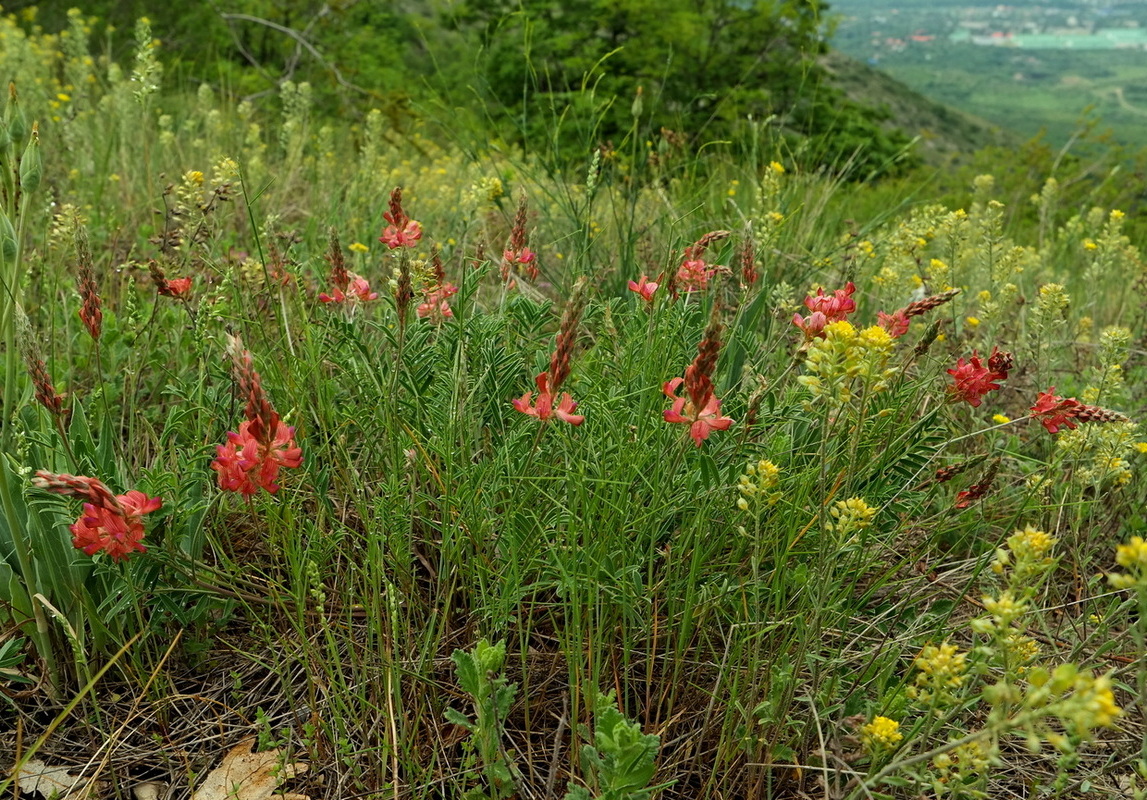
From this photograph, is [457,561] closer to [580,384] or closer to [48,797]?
[580,384]

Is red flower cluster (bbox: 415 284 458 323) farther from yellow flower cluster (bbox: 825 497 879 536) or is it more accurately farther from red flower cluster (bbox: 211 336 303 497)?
yellow flower cluster (bbox: 825 497 879 536)

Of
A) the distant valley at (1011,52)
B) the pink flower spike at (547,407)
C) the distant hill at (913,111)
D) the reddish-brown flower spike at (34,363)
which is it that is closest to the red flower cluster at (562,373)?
the pink flower spike at (547,407)

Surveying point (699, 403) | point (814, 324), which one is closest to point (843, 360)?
point (699, 403)

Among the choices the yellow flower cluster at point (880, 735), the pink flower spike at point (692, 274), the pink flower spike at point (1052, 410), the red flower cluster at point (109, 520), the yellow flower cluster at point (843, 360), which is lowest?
the yellow flower cluster at point (880, 735)

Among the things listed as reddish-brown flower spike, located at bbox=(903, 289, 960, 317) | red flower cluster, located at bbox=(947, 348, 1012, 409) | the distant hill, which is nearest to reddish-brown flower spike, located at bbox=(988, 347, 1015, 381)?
red flower cluster, located at bbox=(947, 348, 1012, 409)

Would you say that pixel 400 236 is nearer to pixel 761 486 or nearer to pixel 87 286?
pixel 87 286

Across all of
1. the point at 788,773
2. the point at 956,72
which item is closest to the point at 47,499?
the point at 788,773

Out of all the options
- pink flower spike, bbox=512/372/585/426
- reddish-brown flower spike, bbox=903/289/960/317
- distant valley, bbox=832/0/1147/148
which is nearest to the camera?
pink flower spike, bbox=512/372/585/426

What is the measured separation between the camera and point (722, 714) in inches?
62.6

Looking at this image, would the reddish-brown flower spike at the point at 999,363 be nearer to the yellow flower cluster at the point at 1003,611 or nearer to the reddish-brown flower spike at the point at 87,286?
the yellow flower cluster at the point at 1003,611

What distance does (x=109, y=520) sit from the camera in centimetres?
138

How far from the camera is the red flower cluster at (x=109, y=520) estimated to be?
1331mm

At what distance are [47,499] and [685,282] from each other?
4.46 ft

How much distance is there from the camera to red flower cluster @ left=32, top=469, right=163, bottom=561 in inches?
52.4
